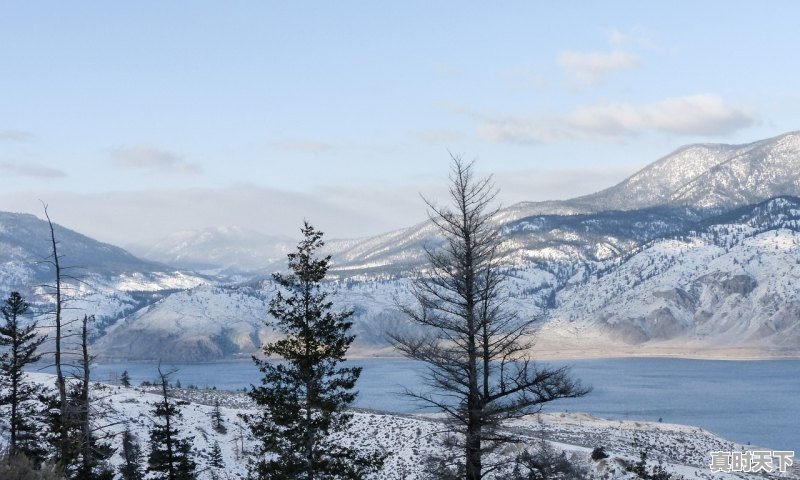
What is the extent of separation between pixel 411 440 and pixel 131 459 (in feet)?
72.0

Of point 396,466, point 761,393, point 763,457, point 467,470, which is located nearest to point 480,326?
point 467,470

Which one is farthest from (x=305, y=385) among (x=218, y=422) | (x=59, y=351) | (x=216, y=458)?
(x=218, y=422)

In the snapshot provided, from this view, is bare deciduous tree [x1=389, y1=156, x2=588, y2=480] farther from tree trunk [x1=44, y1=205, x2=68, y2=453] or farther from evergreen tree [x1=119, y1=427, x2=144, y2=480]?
evergreen tree [x1=119, y1=427, x2=144, y2=480]

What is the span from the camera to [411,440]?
2451 inches

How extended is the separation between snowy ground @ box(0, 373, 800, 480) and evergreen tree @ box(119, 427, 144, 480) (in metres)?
1.08

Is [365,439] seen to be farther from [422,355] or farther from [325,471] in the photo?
[422,355]

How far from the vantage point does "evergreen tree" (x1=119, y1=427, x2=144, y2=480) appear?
4021 centimetres

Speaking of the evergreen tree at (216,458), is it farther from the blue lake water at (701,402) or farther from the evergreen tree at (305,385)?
the blue lake water at (701,402)

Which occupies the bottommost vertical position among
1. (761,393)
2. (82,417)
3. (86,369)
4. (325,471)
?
(761,393)

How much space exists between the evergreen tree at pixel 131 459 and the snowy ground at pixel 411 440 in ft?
3.55

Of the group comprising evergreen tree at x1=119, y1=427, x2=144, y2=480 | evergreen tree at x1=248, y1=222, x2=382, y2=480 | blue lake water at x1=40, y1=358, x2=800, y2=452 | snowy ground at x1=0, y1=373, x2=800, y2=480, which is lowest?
blue lake water at x1=40, y1=358, x2=800, y2=452

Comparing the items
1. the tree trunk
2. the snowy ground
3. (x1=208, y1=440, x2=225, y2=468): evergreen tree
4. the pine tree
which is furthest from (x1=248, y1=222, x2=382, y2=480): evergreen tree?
the pine tree

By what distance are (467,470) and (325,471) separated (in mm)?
7683

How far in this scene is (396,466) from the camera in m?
55.5
